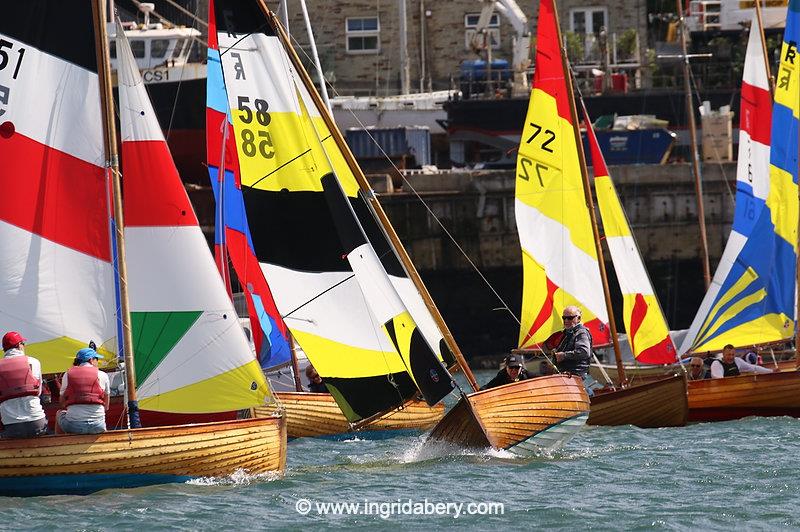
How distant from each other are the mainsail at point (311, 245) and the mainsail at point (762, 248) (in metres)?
7.31

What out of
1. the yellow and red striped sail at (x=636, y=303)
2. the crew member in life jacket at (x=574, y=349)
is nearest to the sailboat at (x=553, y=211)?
the yellow and red striped sail at (x=636, y=303)

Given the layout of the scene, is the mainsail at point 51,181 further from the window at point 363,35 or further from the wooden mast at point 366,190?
the window at point 363,35

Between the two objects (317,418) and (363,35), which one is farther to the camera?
(363,35)

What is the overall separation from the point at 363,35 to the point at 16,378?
33064 mm

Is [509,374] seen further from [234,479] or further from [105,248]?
[105,248]

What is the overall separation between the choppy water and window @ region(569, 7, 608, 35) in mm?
28472

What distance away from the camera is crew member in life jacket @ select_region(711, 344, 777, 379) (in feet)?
69.1

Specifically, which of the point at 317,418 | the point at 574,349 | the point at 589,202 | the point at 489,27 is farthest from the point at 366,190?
the point at 489,27

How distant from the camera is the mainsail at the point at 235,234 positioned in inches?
830

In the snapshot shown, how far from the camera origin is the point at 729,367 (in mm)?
21109

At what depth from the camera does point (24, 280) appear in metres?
15.2

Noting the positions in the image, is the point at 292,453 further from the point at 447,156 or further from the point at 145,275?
the point at 447,156

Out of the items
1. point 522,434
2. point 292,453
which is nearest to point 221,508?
point 522,434

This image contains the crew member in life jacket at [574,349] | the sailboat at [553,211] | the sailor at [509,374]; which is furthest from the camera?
the sailboat at [553,211]
